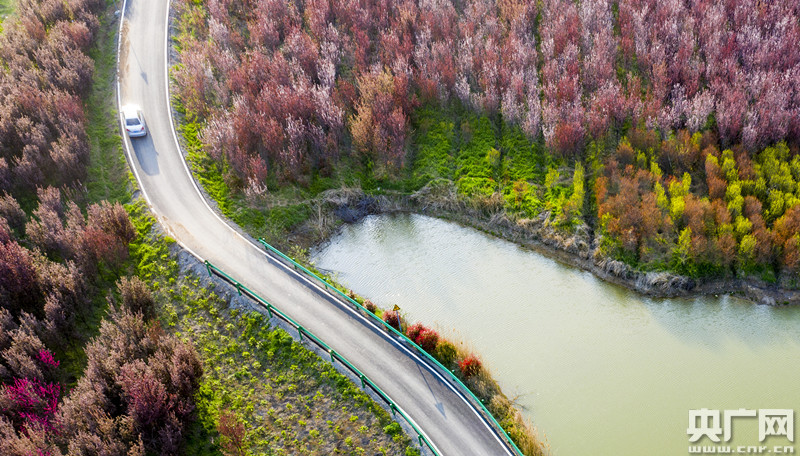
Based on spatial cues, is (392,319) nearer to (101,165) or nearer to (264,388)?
(264,388)

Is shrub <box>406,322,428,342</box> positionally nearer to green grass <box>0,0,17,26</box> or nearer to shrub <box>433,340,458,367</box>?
shrub <box>433,340,458,367</box>

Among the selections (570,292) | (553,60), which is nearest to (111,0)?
(553,60)

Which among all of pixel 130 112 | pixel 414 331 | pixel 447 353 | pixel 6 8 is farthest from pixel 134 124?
pixel 447 353

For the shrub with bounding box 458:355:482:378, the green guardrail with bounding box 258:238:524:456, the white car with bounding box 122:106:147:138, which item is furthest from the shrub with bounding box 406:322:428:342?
the white car with bounding box 122:106:147:138

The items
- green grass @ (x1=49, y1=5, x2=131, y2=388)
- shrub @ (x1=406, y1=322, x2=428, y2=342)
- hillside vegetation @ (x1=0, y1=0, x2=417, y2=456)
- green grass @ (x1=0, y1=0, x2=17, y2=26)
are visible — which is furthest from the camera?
green grass @ (x1=0, y1=0, x2=17, y2=26)

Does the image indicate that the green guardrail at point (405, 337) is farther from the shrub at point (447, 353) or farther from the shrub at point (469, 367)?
the shrub at point (469, 367)

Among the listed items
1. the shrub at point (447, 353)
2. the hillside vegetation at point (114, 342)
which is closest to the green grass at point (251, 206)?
the hillside vegetation at point (114, 342)
